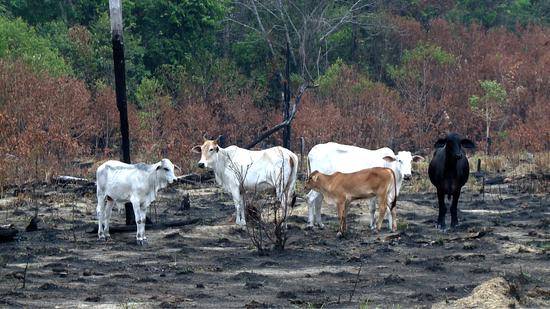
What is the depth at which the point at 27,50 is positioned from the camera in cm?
4016

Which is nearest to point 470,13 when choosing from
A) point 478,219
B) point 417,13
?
point 417,13

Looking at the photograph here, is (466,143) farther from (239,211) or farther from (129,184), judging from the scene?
(129,184)

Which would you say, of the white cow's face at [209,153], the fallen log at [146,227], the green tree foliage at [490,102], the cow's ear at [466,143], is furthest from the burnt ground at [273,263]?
the green tree foliage at [490,102]

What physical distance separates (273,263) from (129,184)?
3358mm

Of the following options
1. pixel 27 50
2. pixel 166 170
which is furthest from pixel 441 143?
pixel 27 50

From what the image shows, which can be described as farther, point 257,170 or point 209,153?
point 209,153

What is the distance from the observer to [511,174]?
3036 centimetres

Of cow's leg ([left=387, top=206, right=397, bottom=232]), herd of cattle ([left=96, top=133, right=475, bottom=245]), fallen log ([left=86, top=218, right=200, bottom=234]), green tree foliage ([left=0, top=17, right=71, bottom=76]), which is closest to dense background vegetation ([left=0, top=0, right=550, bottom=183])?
green tree foliage ([left=0, top=17, right=71, bottom=76])

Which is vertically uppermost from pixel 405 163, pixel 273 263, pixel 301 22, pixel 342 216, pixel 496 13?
pixel 496 13

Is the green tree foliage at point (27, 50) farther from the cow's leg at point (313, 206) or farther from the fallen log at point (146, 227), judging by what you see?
the cow's leg at point (313, 206)

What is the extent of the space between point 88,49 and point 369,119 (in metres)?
12.0

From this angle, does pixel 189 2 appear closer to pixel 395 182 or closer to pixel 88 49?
pixel 88 49

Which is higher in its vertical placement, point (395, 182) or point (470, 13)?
point (470, 13)

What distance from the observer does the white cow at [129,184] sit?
58.7 feet
